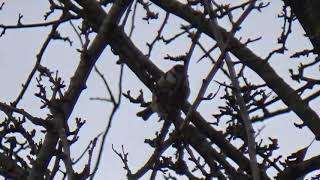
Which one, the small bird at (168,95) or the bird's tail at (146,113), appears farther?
the bird's tail at (146,113)

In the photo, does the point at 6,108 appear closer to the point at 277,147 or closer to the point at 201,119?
the point at 201,119

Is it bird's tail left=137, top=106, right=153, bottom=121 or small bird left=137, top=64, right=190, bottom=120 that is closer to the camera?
small bird left=137, top=64, right=190, bottom=120

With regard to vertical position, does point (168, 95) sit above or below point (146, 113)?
below

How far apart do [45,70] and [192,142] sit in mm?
1216

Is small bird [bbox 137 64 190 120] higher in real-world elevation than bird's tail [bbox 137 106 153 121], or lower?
lower

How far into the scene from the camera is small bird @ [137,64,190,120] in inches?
111

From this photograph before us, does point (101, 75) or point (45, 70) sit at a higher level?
point (45, 70)

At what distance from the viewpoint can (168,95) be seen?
11.9 feet

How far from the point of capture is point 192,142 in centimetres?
343

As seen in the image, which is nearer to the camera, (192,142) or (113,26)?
(113,26)

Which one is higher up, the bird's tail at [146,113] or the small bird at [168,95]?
the bird's tail at [146,113]

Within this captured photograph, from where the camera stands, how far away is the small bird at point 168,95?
2828mm

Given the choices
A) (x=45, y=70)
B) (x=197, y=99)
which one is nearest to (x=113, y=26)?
(x=197, y=99)

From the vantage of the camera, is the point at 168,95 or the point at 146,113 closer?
the point at 168,95
